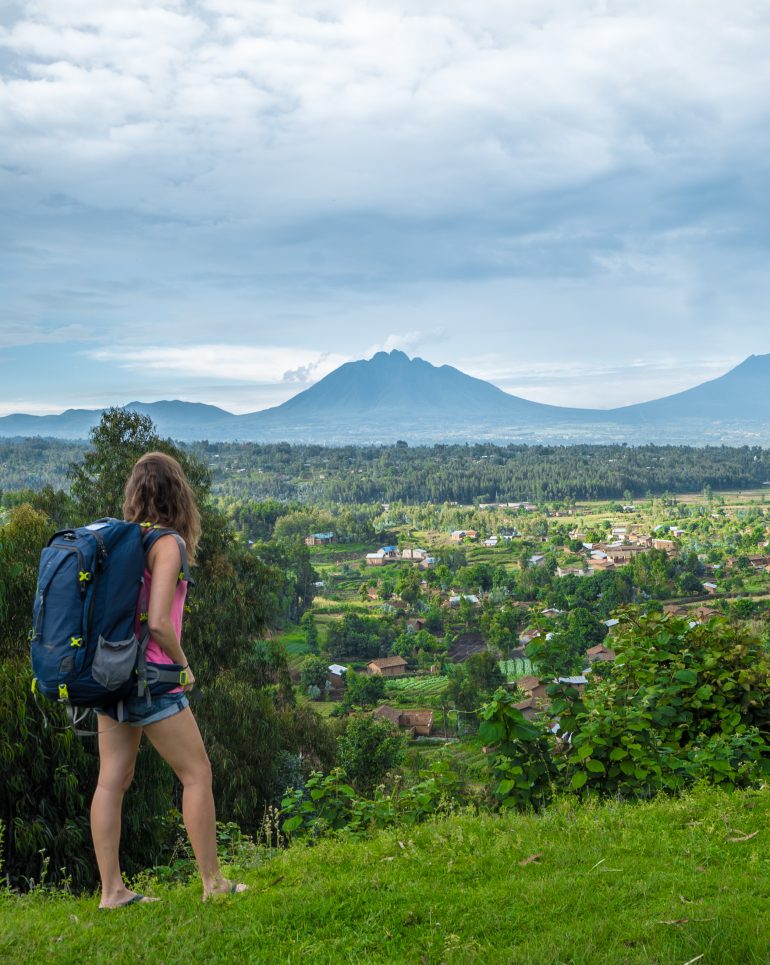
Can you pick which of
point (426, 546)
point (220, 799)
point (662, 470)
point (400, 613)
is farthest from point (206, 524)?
point (662, 470)

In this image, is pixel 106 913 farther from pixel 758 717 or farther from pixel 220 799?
pixel 220 799

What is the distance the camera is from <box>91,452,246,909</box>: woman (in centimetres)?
240

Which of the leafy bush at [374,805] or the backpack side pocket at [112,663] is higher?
the backpack side pocket at [112,663]

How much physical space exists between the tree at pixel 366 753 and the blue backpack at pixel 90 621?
1074 centimetres

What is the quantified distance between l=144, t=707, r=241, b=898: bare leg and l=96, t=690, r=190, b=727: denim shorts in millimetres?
29

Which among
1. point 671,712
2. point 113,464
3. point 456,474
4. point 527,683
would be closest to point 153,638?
point 671,712

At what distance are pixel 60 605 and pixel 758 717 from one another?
364 cm

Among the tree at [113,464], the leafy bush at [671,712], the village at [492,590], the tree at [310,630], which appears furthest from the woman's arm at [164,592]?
the tree at [310,630]

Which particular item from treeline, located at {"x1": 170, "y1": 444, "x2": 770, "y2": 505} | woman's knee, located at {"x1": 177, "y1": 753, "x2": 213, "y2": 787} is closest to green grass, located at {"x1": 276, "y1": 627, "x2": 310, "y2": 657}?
woman's knee, located at {"x1": 177, "y1": 753, "x2": 213, "y2": 787}

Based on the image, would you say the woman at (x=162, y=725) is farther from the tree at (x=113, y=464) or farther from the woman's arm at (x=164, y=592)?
the tree at (x=113, y=464)

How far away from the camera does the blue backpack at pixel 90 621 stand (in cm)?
228

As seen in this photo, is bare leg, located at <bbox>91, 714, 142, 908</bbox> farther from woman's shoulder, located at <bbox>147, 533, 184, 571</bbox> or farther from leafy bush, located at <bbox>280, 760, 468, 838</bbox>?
leafy bush, located at <bbox>280, 760, 468, 838</bbox>

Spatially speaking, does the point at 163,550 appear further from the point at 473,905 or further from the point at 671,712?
the point at 671,712

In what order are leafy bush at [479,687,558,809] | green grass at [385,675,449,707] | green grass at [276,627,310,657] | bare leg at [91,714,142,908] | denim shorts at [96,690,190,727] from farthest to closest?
1. green grass at [276,627,310,657]
2. green grass at [385,675,449,707]
3. leafy bush at [479,687,558,809]
4. bare leg at [91,714,142,908]
5. denim shorts at [96,690,190,727]
